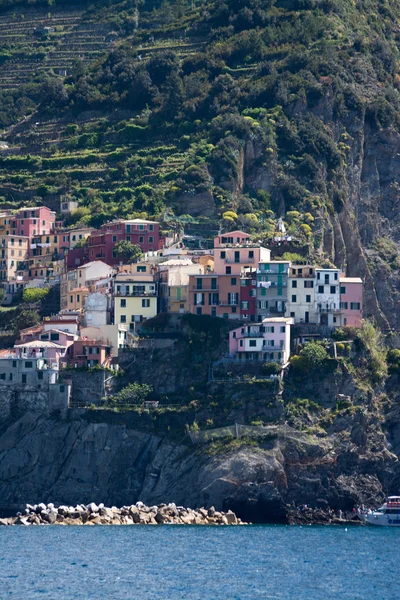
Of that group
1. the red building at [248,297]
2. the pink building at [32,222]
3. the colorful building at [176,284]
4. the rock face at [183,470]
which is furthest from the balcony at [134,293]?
the pink building at [32,222]

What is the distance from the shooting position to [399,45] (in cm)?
18412

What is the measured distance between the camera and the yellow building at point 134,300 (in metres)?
139

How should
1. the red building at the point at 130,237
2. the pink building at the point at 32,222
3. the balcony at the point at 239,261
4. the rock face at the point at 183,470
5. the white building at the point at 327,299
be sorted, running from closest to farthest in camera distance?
the rock face at the point at 183,470 → the white building at the point at 327,299 → the balcony at the point at 239,261 → the red building at the point at 130,237 → the pink building at the point at 32,222

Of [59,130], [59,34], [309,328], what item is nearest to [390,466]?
[309,328]

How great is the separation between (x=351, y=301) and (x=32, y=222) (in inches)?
1254

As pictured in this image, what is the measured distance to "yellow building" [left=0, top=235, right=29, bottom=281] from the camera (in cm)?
15488

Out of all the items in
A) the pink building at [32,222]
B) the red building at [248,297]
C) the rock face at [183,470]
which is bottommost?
the rock face at [183,470]

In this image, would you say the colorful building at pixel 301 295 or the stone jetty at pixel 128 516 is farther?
the colorful building at pixel 301 295

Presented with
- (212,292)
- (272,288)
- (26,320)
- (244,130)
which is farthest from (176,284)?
(244,130)

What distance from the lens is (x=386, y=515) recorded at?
127 metres

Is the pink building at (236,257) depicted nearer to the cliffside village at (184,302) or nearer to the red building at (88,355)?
the cliffside village at (184,302)

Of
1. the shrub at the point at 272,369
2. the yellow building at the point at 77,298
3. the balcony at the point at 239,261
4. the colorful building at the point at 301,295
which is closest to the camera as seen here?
the shrub at the point at 272,369

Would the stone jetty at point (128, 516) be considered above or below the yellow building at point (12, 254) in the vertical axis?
below

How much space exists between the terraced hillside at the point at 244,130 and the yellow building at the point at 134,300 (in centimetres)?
1096
